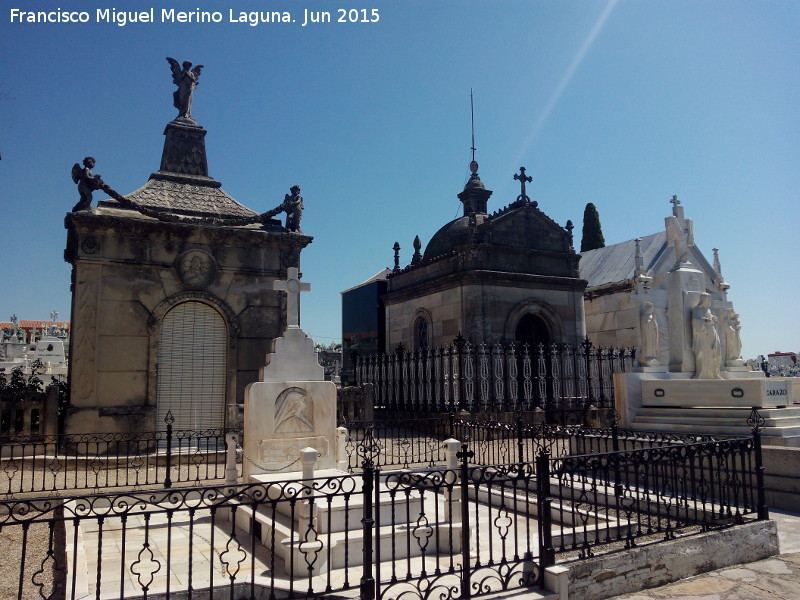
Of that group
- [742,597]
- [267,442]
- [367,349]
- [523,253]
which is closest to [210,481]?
[267,442]

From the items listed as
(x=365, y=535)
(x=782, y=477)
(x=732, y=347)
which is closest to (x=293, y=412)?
(x=365, y=535)

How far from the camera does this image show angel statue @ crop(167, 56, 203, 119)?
18.0 m

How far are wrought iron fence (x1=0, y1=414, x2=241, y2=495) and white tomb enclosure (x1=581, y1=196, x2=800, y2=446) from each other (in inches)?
349

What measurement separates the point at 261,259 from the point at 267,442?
7594mm

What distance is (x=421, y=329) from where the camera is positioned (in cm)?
2339

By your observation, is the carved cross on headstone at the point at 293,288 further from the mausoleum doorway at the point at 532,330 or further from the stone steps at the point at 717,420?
the mausoleum doorway at the point at 532,330

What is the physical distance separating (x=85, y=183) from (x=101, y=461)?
21.9 ft

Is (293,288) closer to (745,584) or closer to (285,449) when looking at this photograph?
(285,449)

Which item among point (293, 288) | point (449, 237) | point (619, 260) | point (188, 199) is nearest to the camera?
point (293, 288)

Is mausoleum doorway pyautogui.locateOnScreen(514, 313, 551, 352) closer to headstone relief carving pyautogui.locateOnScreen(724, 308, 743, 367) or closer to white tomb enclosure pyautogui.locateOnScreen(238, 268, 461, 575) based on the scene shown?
headstone relief carving pyautogui.locateOnScreen(724, 308, 743, 367)

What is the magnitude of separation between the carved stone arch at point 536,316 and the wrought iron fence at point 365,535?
11961 millimetres

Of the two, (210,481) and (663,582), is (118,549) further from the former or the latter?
(663,582)

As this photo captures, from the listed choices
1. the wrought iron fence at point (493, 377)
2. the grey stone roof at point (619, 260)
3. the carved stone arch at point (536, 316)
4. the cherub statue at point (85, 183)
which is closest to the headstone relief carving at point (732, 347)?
the wrought iron fence at point (493, 377)

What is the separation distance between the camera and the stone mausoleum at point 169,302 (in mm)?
Result: 13938
